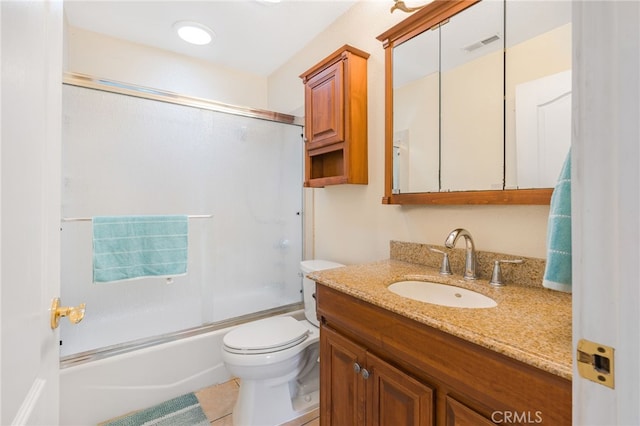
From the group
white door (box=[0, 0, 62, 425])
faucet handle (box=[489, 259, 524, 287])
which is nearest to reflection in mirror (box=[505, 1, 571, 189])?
faucet handle (box=[489, 259, 524, 287])

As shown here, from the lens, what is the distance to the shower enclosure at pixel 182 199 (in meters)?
1.79

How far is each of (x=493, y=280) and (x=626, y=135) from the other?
902 millimetres

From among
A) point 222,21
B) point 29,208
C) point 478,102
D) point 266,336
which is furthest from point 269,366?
point 222,21

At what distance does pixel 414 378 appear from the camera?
85cm

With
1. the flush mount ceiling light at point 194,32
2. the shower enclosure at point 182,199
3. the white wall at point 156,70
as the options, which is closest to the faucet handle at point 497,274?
the shower enclosure at point 182,199

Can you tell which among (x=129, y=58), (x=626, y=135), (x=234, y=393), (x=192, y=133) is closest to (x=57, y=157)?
(x=626, y=135)

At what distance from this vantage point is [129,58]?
2.20 meters

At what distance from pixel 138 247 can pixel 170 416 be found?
3.28ft

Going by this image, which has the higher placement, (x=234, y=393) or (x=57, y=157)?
(x=57, y=157)

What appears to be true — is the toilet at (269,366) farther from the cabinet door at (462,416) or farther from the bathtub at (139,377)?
the cabinet door at (462,416)

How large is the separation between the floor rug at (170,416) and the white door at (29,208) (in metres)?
1.07

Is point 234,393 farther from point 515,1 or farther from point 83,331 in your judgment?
point 515,1

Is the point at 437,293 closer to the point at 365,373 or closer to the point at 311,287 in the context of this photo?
the point at 365,373

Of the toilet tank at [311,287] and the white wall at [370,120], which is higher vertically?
the white wall at [370,120]
